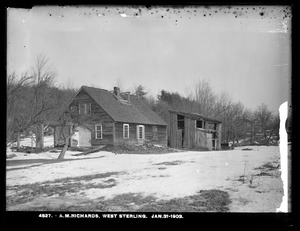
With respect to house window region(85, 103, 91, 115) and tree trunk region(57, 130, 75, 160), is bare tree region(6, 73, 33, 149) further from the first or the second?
house window region(85, 103, 91, 115)

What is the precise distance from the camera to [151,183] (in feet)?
10.6

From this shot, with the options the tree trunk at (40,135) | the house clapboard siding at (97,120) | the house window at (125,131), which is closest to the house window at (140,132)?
the house window at (125,131)

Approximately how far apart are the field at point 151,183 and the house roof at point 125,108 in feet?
2.21

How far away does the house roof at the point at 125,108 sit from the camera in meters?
3.51

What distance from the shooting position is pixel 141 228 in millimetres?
2973

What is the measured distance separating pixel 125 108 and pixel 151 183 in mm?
1205

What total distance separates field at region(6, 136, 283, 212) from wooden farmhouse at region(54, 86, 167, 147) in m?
0.34

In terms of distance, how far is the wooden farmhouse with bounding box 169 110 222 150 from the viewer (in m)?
3.52

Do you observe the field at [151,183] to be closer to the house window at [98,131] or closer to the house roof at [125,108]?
the house window at [98,131]

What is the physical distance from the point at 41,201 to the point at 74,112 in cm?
130

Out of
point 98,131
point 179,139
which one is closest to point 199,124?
point 179,139


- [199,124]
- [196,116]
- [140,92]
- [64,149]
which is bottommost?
[64,149]

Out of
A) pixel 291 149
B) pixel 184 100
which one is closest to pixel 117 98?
pixel 184 100

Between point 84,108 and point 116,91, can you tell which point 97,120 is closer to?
point 84,108
